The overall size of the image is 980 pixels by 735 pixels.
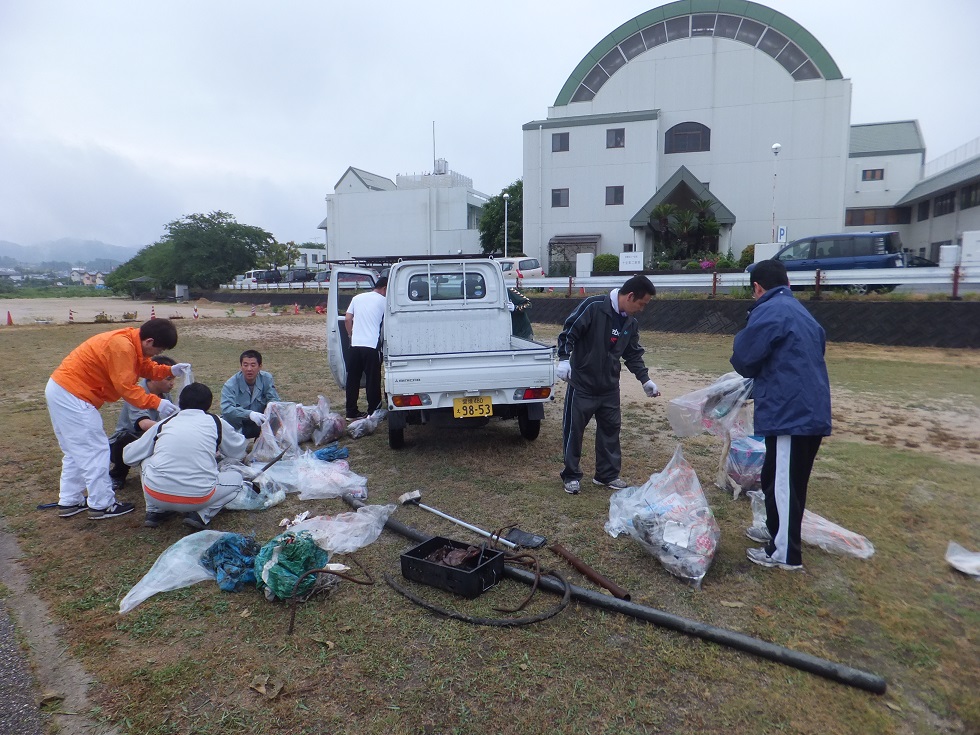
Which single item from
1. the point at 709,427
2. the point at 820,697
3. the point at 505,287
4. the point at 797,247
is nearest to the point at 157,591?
the point at 820,697

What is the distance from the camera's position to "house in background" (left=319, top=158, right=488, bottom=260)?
42.2 meters

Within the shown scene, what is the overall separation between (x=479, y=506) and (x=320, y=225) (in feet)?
167

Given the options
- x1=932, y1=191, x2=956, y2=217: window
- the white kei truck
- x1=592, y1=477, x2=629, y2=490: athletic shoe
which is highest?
x1=932, y1=191, x2=956, y2=217: window

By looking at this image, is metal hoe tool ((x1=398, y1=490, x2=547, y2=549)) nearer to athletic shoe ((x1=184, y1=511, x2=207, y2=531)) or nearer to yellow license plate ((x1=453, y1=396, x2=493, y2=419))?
yellow license plate ((x1=453, y1=396, x2=493, y2=419))

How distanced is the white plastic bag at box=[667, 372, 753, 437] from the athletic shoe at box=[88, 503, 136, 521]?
4.06 metres

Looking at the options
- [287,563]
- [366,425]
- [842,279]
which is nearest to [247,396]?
[366,425]

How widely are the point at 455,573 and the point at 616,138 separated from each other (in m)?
30.1

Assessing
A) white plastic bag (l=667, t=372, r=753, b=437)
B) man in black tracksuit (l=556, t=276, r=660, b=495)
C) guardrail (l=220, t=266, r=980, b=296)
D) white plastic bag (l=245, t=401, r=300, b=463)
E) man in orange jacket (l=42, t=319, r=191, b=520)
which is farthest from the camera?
guardrail (l=220, t=266, r=980, b=296)

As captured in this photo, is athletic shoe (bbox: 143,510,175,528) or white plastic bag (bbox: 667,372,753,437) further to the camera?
white plastic bag (bbox: 667,372,753,437)

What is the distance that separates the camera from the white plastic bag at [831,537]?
376 cm

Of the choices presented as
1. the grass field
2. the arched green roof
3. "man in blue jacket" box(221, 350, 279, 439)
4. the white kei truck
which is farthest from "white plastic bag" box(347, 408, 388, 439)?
the arched green roof

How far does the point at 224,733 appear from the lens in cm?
237

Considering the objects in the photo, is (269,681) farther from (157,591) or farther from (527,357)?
(527,357)

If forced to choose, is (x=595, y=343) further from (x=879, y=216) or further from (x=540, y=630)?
(x=879, y=216)
